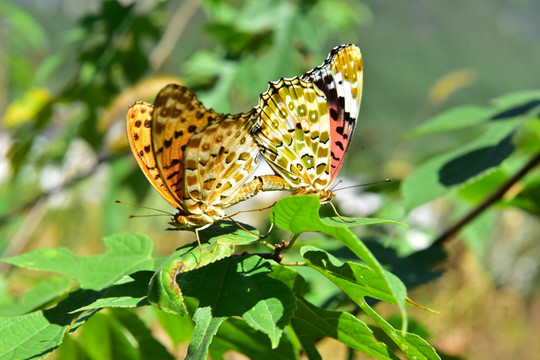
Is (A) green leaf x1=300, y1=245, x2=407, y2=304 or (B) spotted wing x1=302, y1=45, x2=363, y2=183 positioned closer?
(A) green leaf x1=300, y1=245, x2=407, y2=304

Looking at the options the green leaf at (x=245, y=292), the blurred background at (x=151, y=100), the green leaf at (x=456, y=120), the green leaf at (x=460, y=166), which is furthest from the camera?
the blurred background at (x=151, y=100)

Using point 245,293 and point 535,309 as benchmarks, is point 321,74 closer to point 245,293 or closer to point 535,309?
point 245,293

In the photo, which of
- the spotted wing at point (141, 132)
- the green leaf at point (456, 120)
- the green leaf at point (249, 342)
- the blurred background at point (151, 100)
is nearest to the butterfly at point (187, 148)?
the spotted wing at point (141, 132)

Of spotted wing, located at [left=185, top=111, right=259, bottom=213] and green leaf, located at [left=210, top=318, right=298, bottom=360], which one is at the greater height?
spotted wing, located at [left=185, top=111, right=259, bottom=213]

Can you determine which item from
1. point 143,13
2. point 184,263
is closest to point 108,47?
point 143,13

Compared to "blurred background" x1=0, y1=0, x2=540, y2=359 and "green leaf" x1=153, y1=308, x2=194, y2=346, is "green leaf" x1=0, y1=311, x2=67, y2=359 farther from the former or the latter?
"blurred background" x1=0, y1=0, x2=540, y2=359

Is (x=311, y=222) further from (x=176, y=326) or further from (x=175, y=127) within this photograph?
(x=176, y=326)

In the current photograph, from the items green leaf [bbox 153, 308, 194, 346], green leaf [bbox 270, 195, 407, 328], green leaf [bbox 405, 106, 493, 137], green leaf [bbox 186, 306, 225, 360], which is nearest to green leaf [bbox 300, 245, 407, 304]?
green leaf [bbox 270, 195, 407, 328]

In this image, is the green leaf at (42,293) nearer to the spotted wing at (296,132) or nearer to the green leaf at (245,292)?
the green leaf at (245,292)
